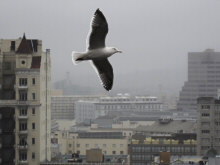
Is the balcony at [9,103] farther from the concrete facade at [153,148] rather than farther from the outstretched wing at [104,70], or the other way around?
the outstretched wing at [104,70]

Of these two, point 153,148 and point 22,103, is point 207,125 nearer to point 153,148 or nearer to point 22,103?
point 153,148

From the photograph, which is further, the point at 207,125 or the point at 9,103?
the point at 207,125

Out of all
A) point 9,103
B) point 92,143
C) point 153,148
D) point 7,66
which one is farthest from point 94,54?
point 92,143

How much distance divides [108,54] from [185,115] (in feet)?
570

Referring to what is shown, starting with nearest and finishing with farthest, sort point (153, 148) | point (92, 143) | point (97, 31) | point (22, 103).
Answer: point (97, 31) → point (22, 103) → point (153, 148) → point (92, 143)

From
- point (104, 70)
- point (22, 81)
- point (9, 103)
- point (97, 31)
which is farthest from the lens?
point (9, 103)

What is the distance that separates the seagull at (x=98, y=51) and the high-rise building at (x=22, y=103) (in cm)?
5382

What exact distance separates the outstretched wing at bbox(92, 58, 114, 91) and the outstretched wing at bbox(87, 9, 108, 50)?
0.77 feet

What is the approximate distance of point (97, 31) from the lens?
10922mm

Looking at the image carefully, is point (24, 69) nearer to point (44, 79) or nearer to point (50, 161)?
point (44, 79)

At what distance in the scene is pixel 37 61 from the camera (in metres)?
65.6

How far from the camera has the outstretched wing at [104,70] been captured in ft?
35.5

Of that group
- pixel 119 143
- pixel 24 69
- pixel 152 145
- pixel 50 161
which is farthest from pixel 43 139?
pixel 119 143

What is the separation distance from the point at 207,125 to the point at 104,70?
84.0 metres
